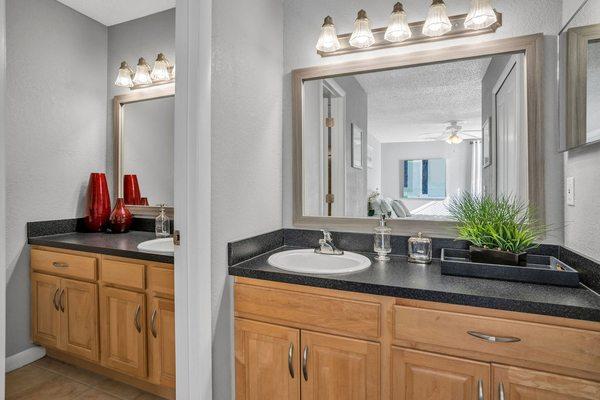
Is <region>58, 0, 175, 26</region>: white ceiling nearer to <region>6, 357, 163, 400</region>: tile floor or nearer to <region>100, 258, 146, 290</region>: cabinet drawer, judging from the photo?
<region>100, 258, 146, 290</region>: cabinet drawer

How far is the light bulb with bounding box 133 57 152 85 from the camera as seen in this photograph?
8.18 ft

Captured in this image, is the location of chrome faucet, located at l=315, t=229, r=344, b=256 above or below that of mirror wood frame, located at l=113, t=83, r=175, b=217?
below

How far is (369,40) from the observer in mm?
1682

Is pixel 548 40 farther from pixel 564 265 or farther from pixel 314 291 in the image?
pixel 314 291

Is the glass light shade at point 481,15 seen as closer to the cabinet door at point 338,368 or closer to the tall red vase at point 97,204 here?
the cabinet door at point 338,368

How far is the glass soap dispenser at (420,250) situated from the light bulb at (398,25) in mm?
965

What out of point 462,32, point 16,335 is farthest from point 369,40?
point 16,335

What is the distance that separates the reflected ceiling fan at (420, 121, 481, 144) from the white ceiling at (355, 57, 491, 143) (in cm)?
2

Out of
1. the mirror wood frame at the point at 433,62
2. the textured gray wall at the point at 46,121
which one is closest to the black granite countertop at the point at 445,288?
the mirror wood frame at the point at 433,62

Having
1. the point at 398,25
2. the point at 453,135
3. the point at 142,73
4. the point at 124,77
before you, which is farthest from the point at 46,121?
the point at 453,135

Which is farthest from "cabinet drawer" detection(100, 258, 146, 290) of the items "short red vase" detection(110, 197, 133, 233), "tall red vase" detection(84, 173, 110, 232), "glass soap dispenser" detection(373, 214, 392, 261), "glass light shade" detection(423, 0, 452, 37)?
"glass light shade" detection(423, 0, 452, 37)

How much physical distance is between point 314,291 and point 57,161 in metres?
2.17

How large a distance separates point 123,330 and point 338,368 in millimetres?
1293

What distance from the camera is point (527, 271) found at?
1.23 metres
